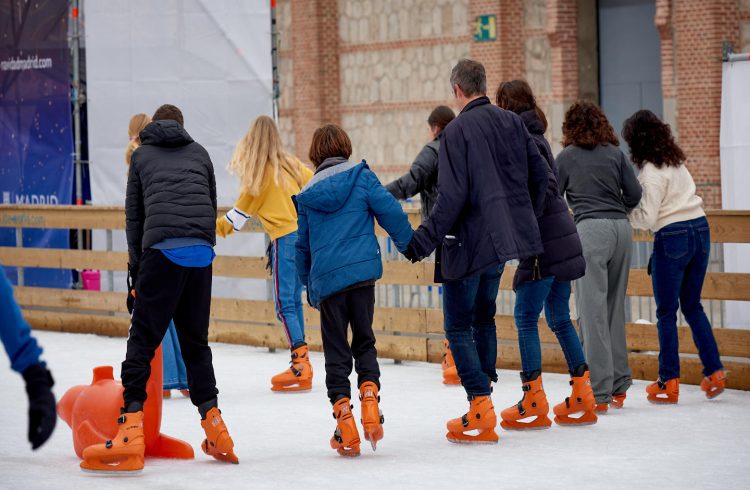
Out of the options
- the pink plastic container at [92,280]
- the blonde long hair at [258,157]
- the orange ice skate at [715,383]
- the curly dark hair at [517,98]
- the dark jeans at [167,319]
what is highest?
the curly dark hair at [517,98]

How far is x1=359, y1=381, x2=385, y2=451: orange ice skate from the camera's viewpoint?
7.64 m

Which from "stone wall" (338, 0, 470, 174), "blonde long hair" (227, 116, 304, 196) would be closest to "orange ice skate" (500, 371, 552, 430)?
"blonde long hair" (227, 116, 304, 196)

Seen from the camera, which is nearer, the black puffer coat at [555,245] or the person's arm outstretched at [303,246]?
the person's arm outstretched at [303,246]

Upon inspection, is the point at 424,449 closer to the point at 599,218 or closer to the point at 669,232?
the point at 599,218

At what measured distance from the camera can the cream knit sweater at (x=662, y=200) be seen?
8875 millimetres

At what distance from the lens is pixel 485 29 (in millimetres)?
25891

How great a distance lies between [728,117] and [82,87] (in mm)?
6445

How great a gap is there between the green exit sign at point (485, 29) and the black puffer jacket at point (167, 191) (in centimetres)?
1860

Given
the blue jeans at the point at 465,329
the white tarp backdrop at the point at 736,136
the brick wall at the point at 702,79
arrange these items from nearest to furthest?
the blue jeans at the point at 465,329 → the white tarp backdrop at the point at 736,136 → the brick wall at the point at 702,79

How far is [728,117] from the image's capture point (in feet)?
41.0

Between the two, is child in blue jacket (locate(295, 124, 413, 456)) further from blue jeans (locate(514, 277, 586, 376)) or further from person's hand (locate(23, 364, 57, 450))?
person's hand (locate(23, 364, 57, 450))

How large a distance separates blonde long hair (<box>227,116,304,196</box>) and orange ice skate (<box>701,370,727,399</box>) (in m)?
3.31

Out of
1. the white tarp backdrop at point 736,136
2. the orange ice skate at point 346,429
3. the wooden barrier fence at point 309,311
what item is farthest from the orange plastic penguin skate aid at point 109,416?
the white tarp backdrop at point 736,136

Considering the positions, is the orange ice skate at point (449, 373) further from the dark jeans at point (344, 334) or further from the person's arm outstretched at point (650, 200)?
the dark jeans at point (344, 334)
